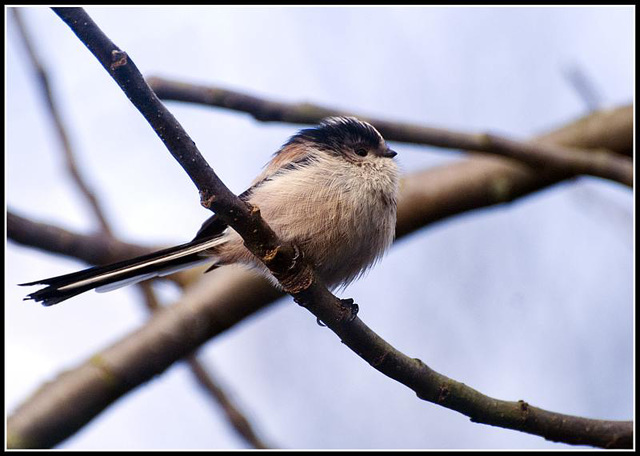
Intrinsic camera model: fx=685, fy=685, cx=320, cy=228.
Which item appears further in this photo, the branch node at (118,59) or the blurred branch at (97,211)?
the blurred branch at (97,211)

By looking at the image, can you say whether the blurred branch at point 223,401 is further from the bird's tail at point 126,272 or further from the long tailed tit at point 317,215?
the long tailed tit at point 317,215

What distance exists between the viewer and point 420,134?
12.5 ft

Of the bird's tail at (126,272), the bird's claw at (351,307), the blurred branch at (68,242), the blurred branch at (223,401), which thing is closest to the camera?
the bird's claw at (351,307)

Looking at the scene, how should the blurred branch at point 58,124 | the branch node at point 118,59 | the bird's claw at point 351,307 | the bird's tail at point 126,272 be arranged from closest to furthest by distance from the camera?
the branch node at point 118,59 < the bird's claw at point 351,307 < the bird's tail at point 126,272 < the blurred branch at point 58,124

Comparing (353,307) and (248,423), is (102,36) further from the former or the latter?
(248,423)

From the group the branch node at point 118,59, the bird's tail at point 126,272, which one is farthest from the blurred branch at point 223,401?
the branch node at point 118,59

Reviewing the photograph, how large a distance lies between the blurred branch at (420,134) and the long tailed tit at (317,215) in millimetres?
269

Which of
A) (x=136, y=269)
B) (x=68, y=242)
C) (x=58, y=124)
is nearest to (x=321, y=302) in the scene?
(x=136, y=269)

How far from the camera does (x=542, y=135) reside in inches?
194

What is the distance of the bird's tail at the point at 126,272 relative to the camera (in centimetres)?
Result: 275

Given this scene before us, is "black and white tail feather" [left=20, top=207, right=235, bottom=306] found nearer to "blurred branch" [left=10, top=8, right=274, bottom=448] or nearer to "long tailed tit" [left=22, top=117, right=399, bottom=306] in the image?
"long tailed tit" [left=22, top=117, right=399, bottom=306]

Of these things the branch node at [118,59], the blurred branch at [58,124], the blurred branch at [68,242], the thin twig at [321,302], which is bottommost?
the thin twig at [321,302]

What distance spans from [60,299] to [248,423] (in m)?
1.45

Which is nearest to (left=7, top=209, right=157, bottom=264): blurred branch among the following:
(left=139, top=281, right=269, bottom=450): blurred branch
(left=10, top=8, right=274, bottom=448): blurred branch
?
(left=10, top=8, right=274, bottom=448): blurred branch
